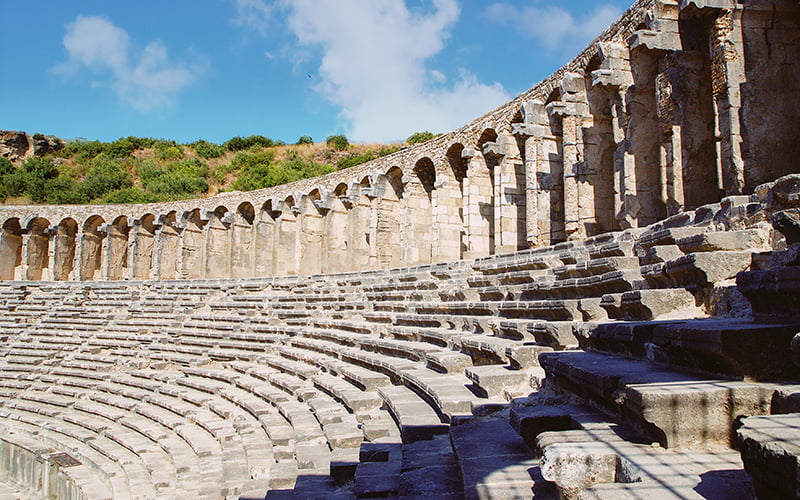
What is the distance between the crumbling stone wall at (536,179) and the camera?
777 centimetres

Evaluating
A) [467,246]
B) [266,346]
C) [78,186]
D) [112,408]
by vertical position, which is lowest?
[112,408]

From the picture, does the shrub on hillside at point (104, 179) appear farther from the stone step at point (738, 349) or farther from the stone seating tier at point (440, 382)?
the stone step at point (738, 349)

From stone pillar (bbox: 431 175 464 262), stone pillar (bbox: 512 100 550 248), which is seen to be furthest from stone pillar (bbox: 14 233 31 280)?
stone pillar (bbox: 512 100 550 248)

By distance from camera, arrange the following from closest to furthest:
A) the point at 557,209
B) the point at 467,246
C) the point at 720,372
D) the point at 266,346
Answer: the point at 720,372 < the point at 266,346 < the point at 557,209 < the point at 467,246

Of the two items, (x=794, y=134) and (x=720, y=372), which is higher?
(x=794, y=134)

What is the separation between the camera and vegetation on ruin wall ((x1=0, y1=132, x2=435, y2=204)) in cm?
3900

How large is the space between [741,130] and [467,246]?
8.86 meters

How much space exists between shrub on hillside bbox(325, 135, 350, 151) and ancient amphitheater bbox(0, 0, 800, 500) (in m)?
26.2

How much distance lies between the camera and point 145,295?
17.8m

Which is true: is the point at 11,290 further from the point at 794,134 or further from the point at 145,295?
the point at 794,134

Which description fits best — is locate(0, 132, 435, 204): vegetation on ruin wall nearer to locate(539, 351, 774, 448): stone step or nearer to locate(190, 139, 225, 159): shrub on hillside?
locate(190, 139, 225, 159): shrub on hillside

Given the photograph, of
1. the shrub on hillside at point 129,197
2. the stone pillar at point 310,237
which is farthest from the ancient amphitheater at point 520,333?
the shrub on hillside at point 129,197

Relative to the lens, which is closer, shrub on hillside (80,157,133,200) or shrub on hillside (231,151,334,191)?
shrub on hillside (231,151,334,191)

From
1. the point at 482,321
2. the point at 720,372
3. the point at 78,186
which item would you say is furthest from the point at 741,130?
the point at 78,186
